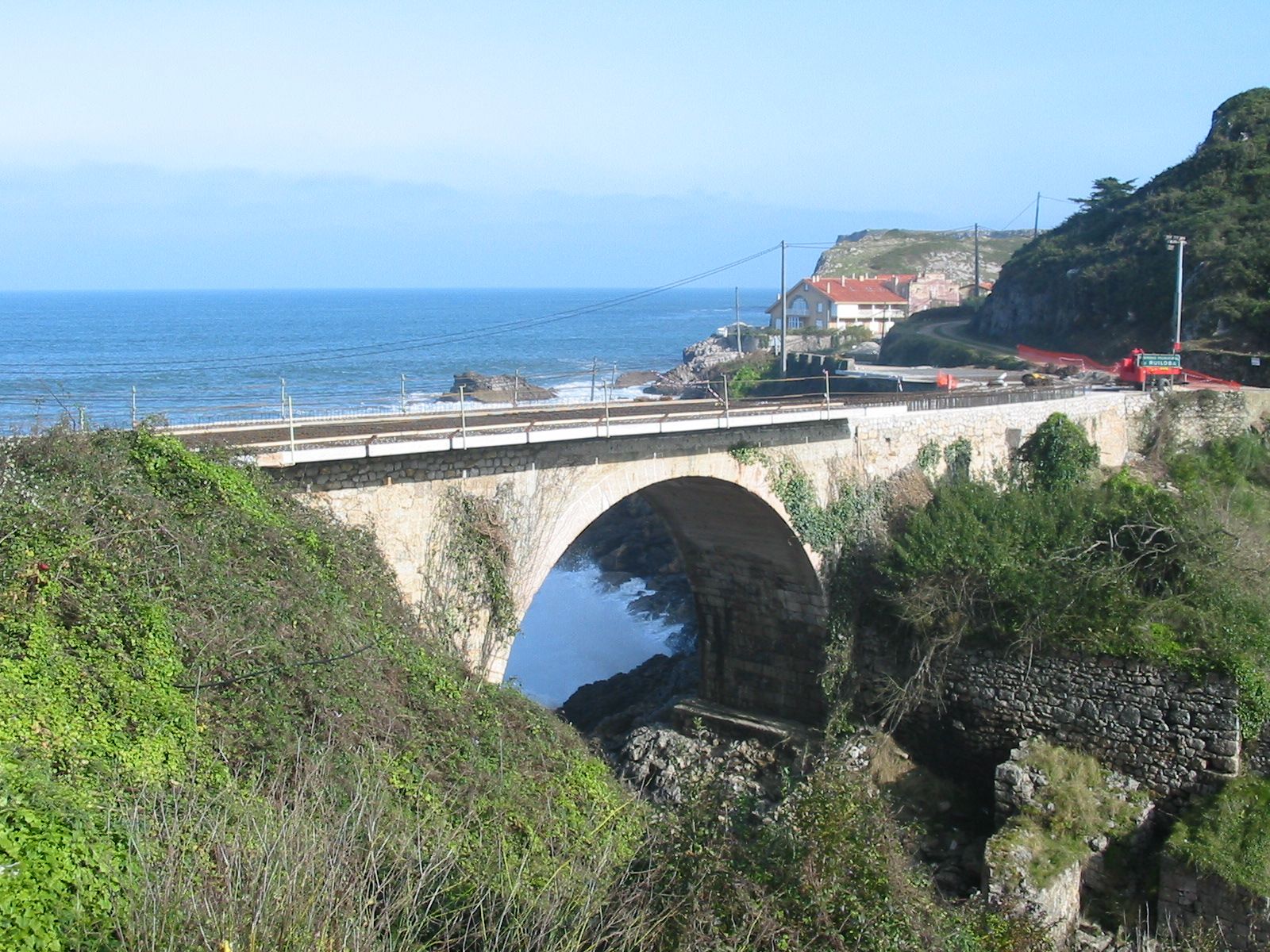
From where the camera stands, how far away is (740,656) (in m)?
19.0

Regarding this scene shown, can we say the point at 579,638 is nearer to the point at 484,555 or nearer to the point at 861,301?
the point at 484,555

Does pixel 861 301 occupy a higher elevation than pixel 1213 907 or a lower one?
higher

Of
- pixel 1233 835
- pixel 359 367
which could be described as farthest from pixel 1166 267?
pixel 359 367

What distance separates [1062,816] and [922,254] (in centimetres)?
8910

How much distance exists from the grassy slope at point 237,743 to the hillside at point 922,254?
246 ft

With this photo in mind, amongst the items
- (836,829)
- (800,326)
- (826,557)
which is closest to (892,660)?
(826,557)

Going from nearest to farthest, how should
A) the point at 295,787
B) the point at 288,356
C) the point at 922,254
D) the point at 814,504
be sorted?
1. the point at 295,787
2. the point at 814,504
3. the point at 288,356
4. the point at 922,254

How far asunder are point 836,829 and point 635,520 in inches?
1150

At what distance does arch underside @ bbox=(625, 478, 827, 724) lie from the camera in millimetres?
16969

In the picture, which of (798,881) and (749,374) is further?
(749,374)

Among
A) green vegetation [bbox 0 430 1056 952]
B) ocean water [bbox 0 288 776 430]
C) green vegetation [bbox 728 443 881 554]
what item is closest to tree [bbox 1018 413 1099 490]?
green vegetation [bbox 728 443 881 554]

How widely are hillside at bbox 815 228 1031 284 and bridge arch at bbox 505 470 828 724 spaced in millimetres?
65271

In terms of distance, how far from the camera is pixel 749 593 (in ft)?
60.7

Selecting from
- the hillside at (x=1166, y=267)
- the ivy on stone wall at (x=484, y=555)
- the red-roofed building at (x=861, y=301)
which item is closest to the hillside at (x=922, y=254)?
the red-roofed building at (x=861, y=301)
